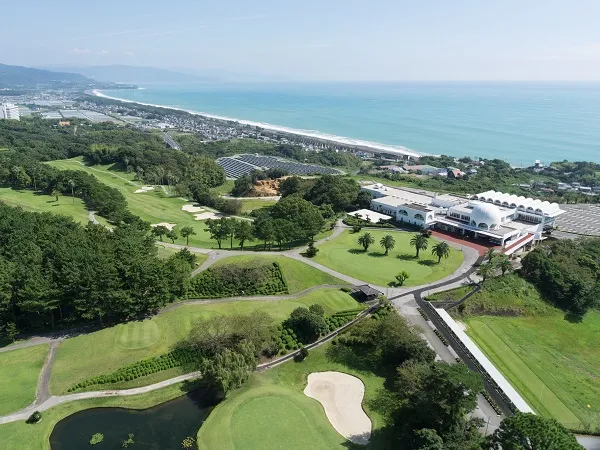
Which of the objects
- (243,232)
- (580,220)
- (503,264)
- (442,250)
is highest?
(243,232)

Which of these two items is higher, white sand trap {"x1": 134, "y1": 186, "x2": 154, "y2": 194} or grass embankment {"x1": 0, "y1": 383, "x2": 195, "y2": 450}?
grass embankment {"x1": 0, "y1": 383, "x2": 195, "y2": 450}

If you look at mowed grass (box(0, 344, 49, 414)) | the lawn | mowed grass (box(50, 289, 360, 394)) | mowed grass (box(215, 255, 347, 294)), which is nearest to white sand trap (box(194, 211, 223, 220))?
the lawn

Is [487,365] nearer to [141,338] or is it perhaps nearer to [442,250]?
[442,250]

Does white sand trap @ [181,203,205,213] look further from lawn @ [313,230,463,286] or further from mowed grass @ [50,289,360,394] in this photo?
mowed grass @ [50,289,360,394]

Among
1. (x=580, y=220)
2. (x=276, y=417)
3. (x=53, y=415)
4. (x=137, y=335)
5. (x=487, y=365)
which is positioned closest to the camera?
(x=276, y=417)

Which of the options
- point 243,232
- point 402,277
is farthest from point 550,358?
point 243,232
